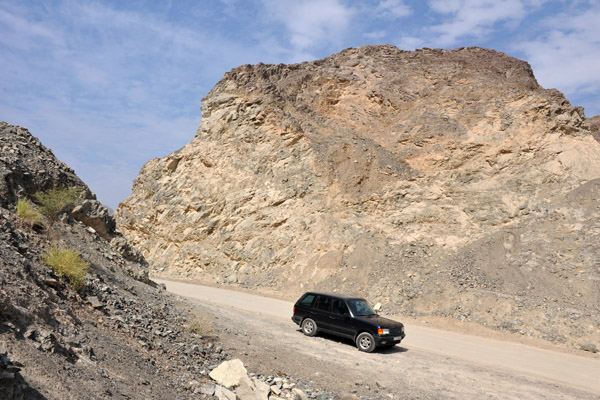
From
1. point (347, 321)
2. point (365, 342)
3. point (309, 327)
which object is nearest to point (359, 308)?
point (347, 321)

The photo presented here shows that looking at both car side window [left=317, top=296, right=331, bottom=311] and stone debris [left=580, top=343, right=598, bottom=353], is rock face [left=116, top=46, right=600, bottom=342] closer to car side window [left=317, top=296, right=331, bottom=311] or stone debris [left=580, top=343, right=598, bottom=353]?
stone debris [left=580, top=343, right=598, bottom=353]

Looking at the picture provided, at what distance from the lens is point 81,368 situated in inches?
193

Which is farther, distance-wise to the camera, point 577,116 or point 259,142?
point 259,142

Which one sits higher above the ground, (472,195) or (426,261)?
(472,195)

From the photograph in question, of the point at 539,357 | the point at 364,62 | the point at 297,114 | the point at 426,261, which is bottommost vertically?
the point at 539,357

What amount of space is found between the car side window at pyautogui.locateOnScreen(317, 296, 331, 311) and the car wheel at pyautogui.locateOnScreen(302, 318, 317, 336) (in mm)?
483

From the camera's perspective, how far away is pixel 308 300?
492 inches

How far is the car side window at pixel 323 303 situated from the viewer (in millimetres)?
11977

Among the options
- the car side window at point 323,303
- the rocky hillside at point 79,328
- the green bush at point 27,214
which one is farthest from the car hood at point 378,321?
the green bush at point 27,214

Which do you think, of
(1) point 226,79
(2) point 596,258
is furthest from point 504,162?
(1) point 226,79

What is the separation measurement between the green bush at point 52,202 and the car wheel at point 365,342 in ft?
28.5

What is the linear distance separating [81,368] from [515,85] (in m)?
33.5

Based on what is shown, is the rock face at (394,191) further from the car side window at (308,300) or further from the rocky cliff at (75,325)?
the rocky cliff at (75,325)

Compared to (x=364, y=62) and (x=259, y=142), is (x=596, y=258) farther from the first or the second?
(x=364, y=62)
